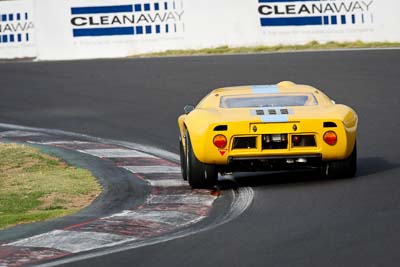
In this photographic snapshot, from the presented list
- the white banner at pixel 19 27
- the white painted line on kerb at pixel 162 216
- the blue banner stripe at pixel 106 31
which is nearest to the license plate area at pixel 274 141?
the white painted line on kerb at pixel 162 216

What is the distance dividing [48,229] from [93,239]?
0.68 meters

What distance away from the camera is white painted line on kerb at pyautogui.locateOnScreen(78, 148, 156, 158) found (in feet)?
47.1

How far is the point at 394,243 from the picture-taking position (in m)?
7.76

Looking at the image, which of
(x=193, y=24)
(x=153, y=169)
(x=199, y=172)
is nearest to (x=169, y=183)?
(x=199, y=172)

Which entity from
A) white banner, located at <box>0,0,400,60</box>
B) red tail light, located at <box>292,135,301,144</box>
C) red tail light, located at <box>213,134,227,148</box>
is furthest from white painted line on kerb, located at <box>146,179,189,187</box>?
white banner, located at <box>0,0,400,60</box>

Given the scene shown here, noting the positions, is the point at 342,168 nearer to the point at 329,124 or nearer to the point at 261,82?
the point at 329,124

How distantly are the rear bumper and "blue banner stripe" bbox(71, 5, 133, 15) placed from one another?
17.9m

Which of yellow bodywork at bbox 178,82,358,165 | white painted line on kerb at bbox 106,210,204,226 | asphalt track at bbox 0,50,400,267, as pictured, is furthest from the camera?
yellow bodywork at bbox 178,82,358,165

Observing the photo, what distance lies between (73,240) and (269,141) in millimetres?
2896

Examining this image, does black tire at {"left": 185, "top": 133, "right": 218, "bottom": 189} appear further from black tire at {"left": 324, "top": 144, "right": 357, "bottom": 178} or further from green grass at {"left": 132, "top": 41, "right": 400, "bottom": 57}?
green grass at {"left": 132, "top": 41, "right": 400, "bottom": 57}

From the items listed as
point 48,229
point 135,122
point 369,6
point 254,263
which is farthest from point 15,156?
point 369,6

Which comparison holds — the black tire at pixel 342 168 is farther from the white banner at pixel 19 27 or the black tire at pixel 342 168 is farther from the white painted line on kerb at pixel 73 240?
the white banner at pixel 19 27

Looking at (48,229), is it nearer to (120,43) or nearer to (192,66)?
(192,66)

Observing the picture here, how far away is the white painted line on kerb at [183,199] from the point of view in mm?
10516
